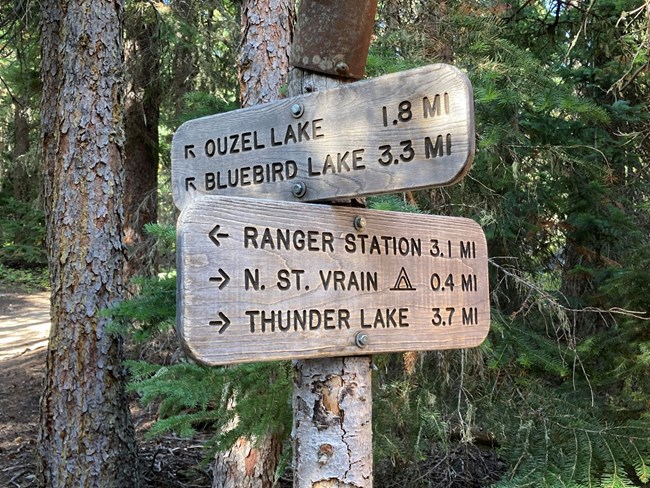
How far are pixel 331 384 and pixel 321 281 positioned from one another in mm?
377

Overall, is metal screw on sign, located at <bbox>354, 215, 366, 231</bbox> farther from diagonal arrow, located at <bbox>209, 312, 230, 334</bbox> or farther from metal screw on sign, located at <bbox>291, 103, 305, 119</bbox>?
diagonal arrow, located at <bbox>209, 312, 230, 334</bbox>

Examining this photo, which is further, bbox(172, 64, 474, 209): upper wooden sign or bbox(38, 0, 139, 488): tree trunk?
bbox(38, 0, 139, 488): tree trunk

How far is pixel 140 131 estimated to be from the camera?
9219mm

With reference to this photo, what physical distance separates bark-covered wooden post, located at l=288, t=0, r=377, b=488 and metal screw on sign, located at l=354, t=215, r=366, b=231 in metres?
0.42

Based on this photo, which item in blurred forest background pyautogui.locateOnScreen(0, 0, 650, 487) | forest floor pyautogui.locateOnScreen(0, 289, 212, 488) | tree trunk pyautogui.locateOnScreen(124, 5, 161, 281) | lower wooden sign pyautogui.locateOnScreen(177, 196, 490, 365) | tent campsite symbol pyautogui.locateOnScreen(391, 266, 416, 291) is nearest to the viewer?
lower wooden sign pyautogui.locateOnScreen(177, 196, 490, 365)

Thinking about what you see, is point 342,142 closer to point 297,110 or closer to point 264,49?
point 297,110

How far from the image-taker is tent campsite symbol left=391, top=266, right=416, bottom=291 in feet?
6.69

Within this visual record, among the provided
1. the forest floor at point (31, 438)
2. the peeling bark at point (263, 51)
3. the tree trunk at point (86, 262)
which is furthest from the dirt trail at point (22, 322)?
the peeling bark at point (263, 51)

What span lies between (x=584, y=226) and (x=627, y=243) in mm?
905

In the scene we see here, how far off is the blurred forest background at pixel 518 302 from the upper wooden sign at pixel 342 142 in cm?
92

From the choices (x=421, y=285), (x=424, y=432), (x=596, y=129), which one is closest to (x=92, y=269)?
(x=424, y=432)

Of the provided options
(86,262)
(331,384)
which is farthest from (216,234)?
(86,262)

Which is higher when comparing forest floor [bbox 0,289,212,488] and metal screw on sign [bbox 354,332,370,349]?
metal screw on sign [bbox 354,332,370,349]

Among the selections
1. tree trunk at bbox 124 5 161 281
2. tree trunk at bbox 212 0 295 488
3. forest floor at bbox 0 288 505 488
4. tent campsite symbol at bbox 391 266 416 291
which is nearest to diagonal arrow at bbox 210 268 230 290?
tent campsite symbol at bbox 391 266 416 291
